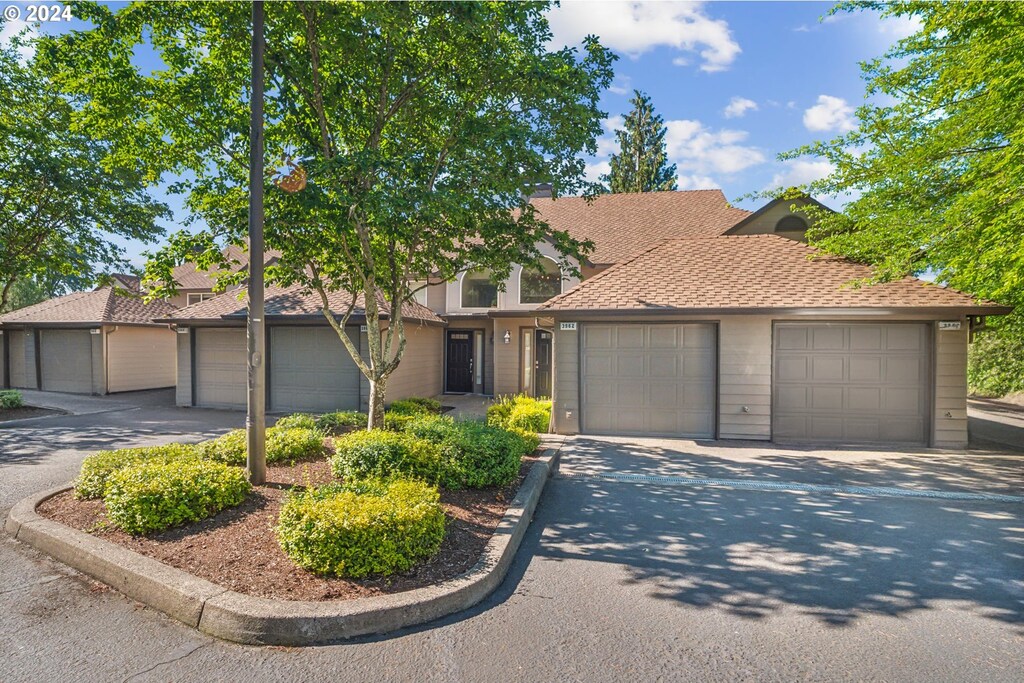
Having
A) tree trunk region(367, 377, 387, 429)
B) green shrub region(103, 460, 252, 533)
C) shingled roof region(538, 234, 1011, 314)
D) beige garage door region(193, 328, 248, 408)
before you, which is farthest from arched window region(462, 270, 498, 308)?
green shrub region(103, 460, 252, 533)

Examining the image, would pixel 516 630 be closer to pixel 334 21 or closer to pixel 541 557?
pixel 541 557

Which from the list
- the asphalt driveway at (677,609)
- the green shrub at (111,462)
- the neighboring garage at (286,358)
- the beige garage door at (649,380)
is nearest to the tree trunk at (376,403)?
the green shrub at (111,462)

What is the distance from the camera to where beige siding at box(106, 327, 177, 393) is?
17609mm

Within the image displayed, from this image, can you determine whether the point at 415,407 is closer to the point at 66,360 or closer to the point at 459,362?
the point at 459,362

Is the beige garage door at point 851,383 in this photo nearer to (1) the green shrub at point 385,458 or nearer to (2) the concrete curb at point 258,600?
(1) the green shrub at point 385,458

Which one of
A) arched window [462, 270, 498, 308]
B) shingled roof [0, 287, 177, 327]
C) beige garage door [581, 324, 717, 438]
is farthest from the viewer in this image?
shingled roof [0, 287, 177, 327]

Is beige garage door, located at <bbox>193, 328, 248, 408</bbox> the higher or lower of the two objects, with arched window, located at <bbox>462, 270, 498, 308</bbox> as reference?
lower

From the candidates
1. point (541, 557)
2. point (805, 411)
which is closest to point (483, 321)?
point (805, 411)

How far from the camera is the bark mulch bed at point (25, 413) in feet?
41.9

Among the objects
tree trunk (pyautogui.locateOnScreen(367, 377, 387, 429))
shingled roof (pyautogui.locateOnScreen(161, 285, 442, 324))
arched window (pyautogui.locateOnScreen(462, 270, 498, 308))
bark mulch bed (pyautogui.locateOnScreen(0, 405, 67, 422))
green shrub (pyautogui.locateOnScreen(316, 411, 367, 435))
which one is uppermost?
arched window (pyautogui.locateOnScreen(462, 270, 498, 308))

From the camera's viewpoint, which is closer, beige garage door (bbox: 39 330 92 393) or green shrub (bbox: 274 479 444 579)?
green shrub (bbox: 274 479 444 579)

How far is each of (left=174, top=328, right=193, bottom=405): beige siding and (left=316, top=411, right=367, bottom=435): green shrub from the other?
303 inches

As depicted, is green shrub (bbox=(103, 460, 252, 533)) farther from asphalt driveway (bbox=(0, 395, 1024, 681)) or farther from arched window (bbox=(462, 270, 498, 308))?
arched window (bbox=(462, 270, 498, 308))

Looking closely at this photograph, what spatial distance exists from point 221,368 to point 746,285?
45.4 ft
